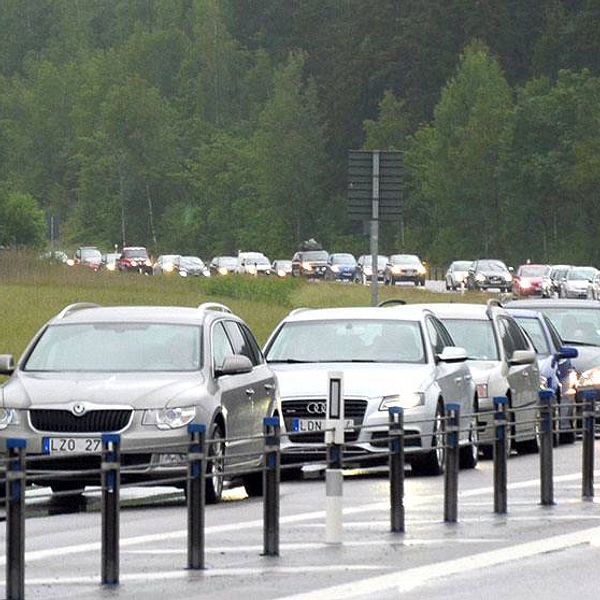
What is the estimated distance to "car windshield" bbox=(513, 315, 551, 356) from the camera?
3175cm

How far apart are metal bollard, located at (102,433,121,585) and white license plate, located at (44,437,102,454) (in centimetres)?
615

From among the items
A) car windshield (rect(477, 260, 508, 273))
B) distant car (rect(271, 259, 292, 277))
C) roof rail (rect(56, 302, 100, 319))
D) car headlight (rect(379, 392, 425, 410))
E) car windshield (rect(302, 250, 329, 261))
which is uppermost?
car windshield (rect(302, 250, 329, 261))

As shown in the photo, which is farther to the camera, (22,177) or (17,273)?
(22,177)

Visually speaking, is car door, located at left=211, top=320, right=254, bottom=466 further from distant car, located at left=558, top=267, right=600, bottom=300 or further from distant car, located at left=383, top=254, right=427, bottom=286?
distant car, located at left=383, top=254, right=427, bottom=286

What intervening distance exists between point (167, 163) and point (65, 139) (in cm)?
1352

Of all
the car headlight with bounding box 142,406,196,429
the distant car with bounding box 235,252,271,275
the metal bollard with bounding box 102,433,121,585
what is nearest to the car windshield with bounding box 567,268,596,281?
the distant car with bounding box 235,252,271,275

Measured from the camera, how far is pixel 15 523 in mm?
12344

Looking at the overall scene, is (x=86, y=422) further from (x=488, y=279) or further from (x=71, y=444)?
(x=488, y=279)

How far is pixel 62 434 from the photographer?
1994cm

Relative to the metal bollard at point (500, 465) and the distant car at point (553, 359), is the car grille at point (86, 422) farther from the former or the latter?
the distant car at point (553, 359)

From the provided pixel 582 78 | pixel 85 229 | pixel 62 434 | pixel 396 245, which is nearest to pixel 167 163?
pixel 85 229

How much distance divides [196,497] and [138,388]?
604 cm

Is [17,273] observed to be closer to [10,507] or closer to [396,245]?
[10,507]

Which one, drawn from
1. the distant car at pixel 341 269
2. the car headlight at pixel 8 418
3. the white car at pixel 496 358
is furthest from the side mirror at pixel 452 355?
the distant car at pixel 341 269
